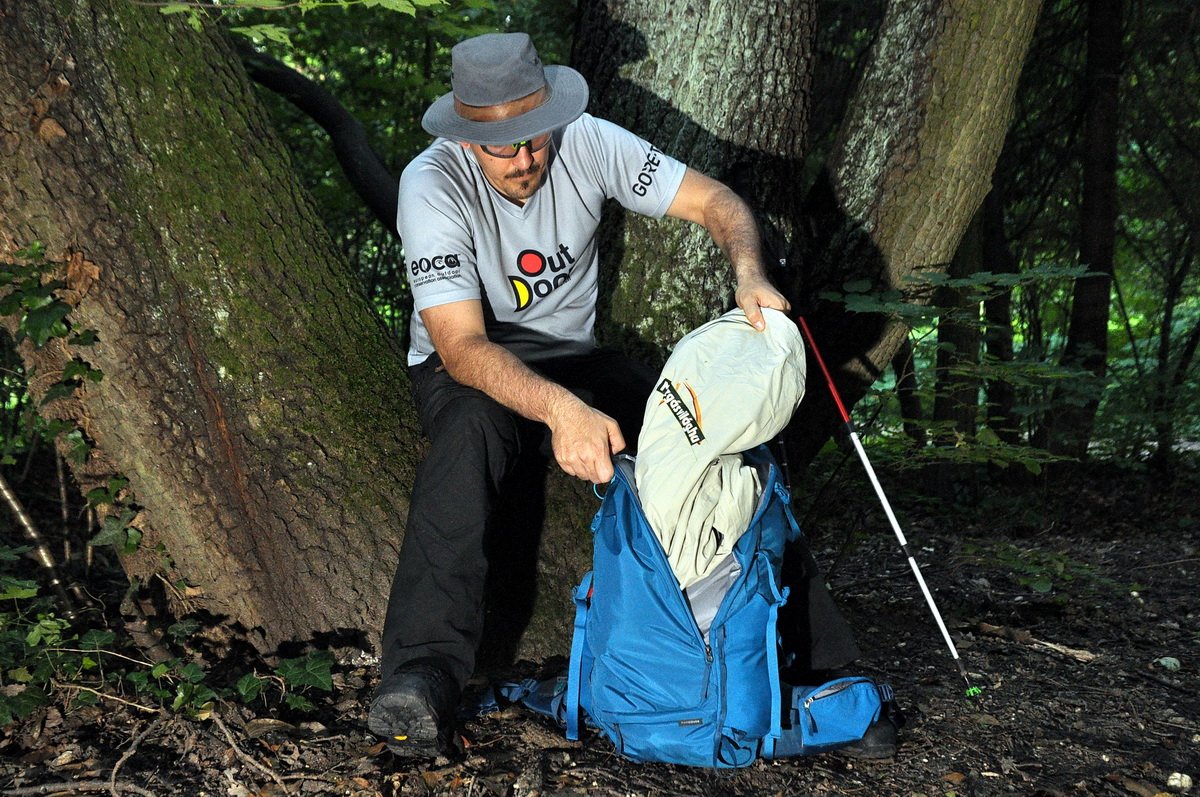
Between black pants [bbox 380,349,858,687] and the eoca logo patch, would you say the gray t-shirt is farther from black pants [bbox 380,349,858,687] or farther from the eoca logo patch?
black pants [bbox 380,349,858,687]

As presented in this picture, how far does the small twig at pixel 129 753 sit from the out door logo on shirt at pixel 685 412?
5.41ft

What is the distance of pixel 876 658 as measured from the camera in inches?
131

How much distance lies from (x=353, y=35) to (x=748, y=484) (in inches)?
Result: 248

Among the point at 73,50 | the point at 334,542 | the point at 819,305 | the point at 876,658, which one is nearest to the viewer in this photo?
the point at 73,50

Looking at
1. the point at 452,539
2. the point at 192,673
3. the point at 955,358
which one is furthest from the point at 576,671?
the point at 955,358

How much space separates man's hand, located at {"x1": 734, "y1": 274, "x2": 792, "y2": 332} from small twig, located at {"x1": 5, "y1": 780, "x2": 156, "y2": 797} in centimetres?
196

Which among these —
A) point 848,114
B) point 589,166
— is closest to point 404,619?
point 589,166

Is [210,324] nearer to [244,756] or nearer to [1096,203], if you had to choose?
[244,756]

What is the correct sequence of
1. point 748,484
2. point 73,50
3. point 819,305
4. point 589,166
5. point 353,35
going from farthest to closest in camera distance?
point 353,35 < point 819,305 < point 589,166 < point 73,50 < point 748,484

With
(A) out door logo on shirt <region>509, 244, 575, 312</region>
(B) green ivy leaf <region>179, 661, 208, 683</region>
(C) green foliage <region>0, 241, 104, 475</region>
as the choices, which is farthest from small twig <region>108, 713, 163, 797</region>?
(A) out door logo on shirt <region>509, 244, 575, 312</region>

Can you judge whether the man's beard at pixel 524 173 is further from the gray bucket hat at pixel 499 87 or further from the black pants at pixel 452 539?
the black pants at pixel 452 539

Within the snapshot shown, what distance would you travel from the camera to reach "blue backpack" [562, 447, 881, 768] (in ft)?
7.79

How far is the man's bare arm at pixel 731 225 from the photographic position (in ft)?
9.05

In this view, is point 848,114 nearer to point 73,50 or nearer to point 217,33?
point 217,33
